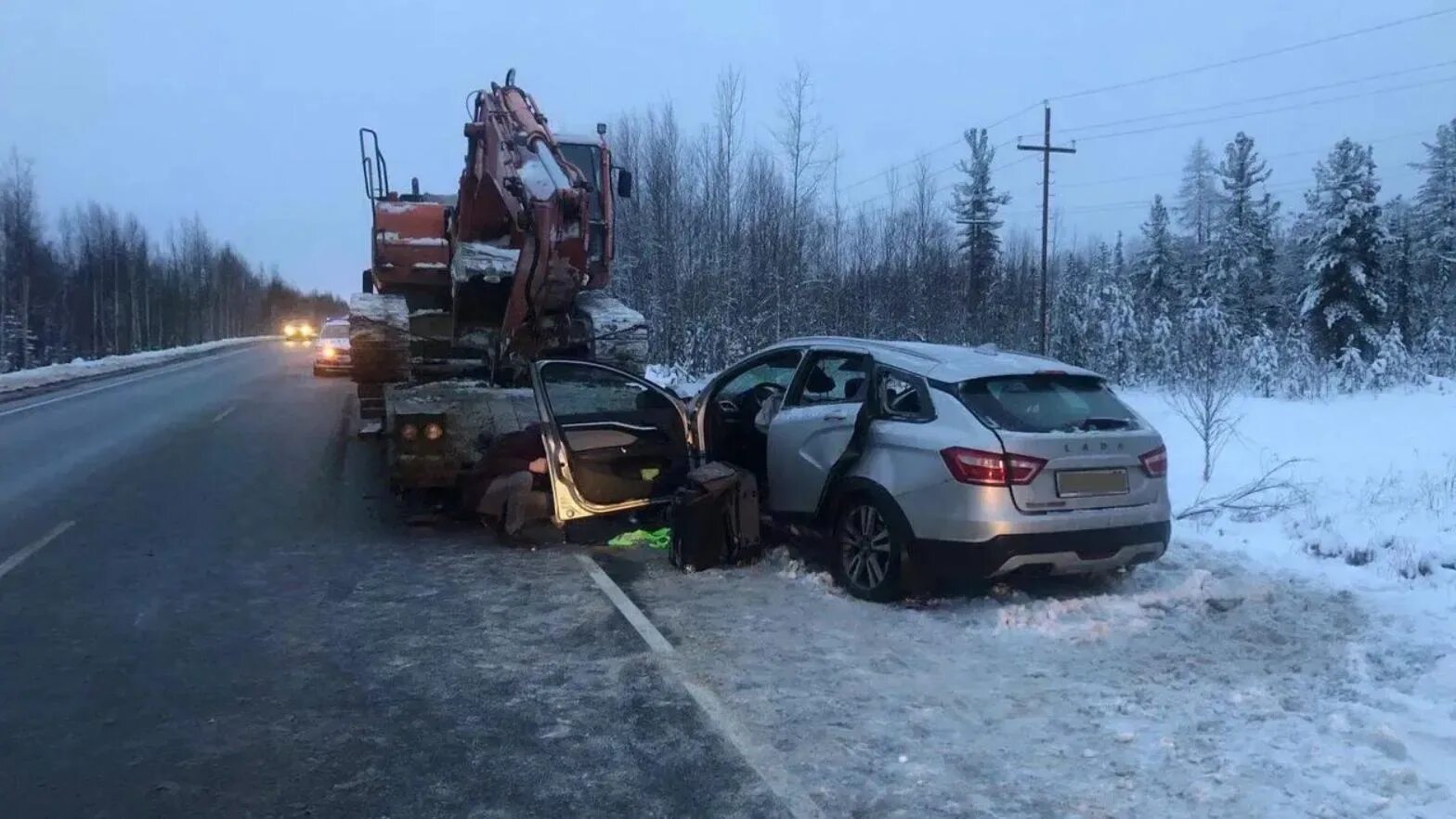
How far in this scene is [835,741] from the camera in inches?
175

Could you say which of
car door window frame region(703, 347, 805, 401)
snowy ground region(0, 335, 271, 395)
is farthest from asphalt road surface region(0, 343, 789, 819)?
snowy ground region(0, 335, 271, 395)

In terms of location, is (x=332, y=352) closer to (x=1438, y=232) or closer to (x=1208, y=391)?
(x=1208, y=391)

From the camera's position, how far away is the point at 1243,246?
56.1m

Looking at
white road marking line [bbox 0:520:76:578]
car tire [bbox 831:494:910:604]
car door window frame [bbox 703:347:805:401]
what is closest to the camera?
car tire [bbox 831:494:910:604]

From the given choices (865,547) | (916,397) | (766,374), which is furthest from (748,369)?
(865,547)

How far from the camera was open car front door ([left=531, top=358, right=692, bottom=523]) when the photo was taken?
765cm

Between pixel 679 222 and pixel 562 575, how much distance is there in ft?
91.7

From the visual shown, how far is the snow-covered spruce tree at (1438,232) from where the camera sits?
49184 mm

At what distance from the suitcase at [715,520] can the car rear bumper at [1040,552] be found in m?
1.54

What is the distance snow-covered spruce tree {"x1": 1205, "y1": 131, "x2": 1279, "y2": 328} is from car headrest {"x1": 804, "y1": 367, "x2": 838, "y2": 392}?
46574 millimetres

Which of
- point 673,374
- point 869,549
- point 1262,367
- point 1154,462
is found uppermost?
point 1262,367

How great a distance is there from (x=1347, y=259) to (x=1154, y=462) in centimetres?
4444

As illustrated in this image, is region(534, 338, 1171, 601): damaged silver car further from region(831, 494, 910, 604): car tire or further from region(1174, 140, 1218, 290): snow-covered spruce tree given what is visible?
region(1174, 140, 1218, 290): snow-covered spruce tree

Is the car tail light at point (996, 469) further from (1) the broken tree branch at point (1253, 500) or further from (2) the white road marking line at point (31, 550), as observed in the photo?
(2) the white road marking line at point (31, 550)
